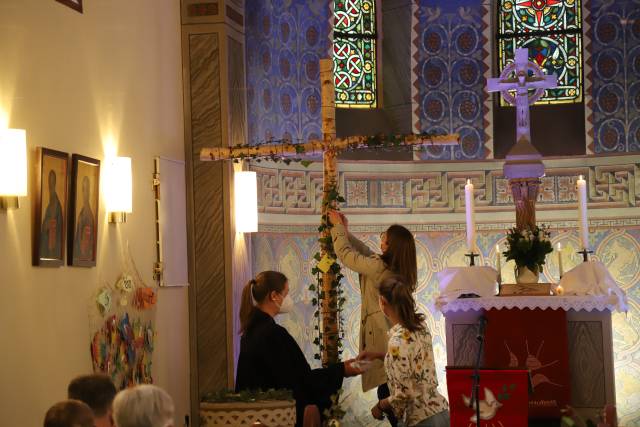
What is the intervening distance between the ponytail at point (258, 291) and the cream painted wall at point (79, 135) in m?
1.07

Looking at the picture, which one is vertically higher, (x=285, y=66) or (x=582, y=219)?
(x=285, y=66)

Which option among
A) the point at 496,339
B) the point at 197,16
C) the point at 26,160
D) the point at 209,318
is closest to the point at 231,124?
the point at 197,16

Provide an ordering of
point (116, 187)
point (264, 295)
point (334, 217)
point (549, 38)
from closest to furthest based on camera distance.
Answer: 1. point (264, 295)
2. point (116, 187)
3. point (334, 217)
4. point (549, 38)

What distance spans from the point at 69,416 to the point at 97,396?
0.58 meters

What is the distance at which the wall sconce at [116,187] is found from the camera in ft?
24.6

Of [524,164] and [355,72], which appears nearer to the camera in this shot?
[524,164]

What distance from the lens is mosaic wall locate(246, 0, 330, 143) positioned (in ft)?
34.9

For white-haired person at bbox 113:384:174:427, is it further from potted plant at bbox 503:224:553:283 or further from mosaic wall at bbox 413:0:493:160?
mosaic wall at bbox 413:0:493:160

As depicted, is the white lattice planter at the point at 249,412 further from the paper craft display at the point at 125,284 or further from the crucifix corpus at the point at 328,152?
the crucifix corpus at the point at 328,152

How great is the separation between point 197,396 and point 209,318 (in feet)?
2.15

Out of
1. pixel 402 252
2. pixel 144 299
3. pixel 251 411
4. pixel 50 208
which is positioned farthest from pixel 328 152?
pixel 251 411

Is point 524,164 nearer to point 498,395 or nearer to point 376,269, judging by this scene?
point 376,269

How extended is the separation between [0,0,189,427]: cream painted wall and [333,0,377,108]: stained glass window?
3094 millimetres

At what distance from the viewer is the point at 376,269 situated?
796cm
